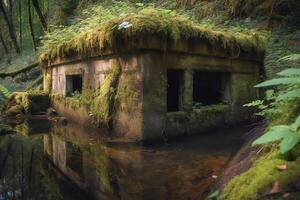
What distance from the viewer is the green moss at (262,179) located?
7.89ft

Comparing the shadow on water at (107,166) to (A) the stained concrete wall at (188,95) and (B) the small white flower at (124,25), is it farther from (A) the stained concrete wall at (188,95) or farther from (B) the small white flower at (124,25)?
(B) the small white flower at (124,25)

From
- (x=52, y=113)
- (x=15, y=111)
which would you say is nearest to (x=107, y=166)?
(x=52, y=113)

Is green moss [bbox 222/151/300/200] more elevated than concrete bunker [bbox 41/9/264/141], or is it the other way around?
concrete bunker [bbox 41/9/264/141]

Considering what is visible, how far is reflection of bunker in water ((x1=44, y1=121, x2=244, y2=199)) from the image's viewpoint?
4547 millimetres

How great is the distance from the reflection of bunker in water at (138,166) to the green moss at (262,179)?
1.38 meters

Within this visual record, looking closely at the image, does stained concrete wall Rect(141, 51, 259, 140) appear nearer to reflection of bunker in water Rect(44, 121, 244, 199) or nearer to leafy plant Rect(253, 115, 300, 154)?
reflection of bunker in water Rect(44, 121, 244, 199)

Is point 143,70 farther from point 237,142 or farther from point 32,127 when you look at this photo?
point 32,127

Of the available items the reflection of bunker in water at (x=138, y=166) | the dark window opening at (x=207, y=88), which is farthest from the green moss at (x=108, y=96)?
the dark window opening at (x=207, y=88)

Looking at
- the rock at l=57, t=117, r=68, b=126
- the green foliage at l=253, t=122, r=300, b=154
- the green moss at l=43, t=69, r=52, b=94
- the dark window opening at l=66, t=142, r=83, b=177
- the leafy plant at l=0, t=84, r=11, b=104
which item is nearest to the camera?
the green foliage at l=253, t=122, r=300, b=154

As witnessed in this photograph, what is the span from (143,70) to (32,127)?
4673mm

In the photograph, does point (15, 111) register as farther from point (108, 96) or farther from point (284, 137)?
point (284, 137)

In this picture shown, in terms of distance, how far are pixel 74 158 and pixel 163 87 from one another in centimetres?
231

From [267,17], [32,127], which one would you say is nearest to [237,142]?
[32,127]

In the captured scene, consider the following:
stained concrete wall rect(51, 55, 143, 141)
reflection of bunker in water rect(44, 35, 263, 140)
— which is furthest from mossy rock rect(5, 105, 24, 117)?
stained concrete wall rect(51, 55, 143, 141)
